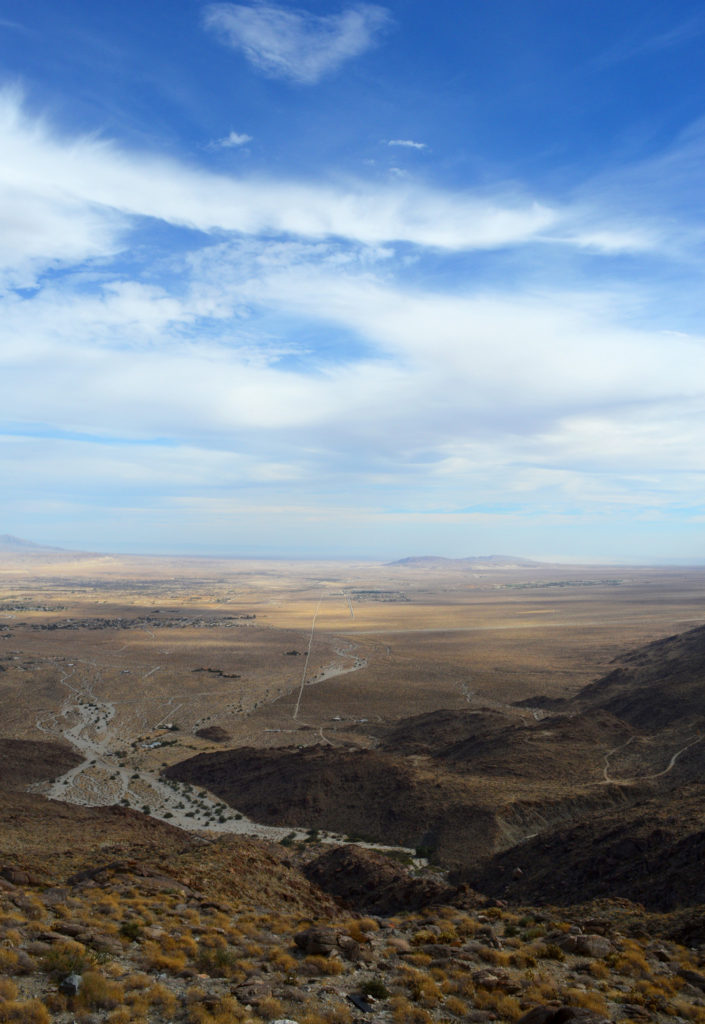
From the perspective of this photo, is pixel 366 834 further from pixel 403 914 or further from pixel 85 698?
pixel 85 698

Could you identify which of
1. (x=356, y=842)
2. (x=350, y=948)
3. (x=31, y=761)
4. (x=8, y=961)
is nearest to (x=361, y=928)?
(x=350, y=948)

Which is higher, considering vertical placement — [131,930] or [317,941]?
[131,930]

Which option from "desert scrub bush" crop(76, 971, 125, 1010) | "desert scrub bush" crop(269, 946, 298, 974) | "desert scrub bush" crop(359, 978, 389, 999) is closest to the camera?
"desert scrub bush" crop(76, 971, 125, 1010)

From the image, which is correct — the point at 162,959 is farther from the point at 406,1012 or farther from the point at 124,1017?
the point at 406,1012

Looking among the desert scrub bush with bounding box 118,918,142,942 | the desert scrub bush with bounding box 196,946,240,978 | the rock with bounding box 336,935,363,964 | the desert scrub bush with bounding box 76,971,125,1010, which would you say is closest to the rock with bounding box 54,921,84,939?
the desert scrub bush with bounding box 118,918,142,942

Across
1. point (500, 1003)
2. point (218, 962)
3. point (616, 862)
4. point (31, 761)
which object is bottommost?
point (31, 761)

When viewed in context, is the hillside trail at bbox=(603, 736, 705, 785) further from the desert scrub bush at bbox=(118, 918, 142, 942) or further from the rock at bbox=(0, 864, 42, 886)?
the rock at bbox=(0, 864, 42, 886)

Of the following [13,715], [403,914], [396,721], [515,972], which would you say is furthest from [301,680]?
[515,972]
